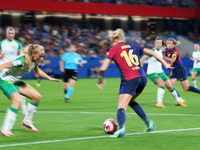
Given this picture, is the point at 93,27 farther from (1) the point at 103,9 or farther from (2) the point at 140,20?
(2) the point at 140,20

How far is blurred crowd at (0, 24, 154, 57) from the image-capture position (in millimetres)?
37375

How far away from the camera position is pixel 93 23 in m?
48.9

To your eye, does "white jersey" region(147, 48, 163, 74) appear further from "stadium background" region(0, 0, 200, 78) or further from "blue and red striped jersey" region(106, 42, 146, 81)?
"stadium background" region(0, 0, 200, 78)

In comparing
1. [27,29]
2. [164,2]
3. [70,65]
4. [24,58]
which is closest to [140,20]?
[164,2]

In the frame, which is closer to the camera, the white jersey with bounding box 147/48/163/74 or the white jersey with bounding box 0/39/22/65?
the white jersey with bounding box 0/39/22/65

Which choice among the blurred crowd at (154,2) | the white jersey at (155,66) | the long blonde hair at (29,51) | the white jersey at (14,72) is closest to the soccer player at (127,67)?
the long blonde hair at (29,51)

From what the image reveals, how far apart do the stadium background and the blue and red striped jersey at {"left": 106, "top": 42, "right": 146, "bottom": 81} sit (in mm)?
25589

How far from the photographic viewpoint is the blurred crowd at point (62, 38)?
37375mm

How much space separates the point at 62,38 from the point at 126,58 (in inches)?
1281

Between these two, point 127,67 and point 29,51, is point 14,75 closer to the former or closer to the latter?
point 29,51

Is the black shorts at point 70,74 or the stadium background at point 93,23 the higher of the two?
the stadium background at point 93,23

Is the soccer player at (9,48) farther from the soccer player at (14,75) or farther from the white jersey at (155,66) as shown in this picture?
the white jersey at (155,66)

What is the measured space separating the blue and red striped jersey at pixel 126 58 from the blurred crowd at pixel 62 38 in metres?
28.0

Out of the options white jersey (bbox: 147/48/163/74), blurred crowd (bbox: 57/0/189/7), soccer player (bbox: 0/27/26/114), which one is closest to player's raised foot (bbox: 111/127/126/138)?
soccer player (bbox: 0/27/26/114)
